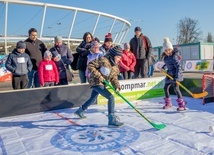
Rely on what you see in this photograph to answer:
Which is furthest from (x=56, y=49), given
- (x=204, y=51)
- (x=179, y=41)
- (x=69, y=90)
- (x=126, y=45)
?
(x=179, y=41)

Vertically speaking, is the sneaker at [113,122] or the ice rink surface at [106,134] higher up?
the sneaker at [113,122]

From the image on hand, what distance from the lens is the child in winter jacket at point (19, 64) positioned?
4.50m

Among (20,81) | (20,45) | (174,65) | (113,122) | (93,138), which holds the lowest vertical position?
(93,138)

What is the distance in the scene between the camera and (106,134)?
10.4 ft

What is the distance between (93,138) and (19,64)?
2.37m

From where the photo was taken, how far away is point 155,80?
5953 mm

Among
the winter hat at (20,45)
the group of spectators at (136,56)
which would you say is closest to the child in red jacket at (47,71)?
the winter hat at (20,45)

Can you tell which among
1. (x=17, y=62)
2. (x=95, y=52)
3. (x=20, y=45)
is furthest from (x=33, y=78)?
(x=95, y=52)

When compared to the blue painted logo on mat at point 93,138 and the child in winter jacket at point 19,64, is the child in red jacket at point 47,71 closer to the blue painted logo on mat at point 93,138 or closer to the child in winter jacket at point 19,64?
the child in winter jacket at point 19,64

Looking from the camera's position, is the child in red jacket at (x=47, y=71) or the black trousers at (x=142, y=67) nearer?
the child in red jacket at (x=47, y=71)

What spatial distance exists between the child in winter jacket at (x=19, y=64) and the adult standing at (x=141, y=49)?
103 inches

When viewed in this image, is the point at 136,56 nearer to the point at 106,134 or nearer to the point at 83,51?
the point at 83,51

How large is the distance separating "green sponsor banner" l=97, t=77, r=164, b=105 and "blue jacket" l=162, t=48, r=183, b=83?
3.31 feet

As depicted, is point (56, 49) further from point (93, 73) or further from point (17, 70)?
point (93, 73)
